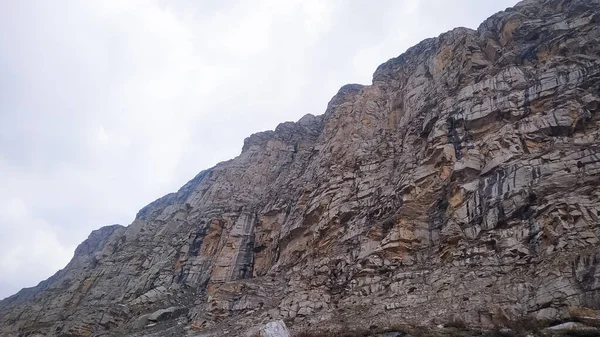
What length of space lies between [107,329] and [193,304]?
27.9 feet

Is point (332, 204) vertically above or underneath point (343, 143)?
underneath

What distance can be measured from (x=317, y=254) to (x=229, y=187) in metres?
27.2

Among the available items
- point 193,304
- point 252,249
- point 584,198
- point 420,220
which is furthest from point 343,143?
point 584,198

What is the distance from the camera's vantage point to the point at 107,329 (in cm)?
3794

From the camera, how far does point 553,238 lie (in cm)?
1898

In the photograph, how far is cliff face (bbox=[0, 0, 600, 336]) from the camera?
1938cm

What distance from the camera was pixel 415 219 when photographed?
26.7 metres

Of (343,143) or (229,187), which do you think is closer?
(343,143)

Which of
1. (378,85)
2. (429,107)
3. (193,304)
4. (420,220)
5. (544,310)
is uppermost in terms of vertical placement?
(378,85)

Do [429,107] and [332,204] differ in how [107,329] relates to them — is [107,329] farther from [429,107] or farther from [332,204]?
[429,107]

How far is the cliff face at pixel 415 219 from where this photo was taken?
19.4 m

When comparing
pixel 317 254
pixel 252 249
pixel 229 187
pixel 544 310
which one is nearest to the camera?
pixel 544 310

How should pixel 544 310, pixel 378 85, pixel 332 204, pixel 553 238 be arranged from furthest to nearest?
pixel 378 85
pixel 332 204
pixel 553 238
pixel 544 310

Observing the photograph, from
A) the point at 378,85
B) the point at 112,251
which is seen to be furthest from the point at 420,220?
the point at 112,251
